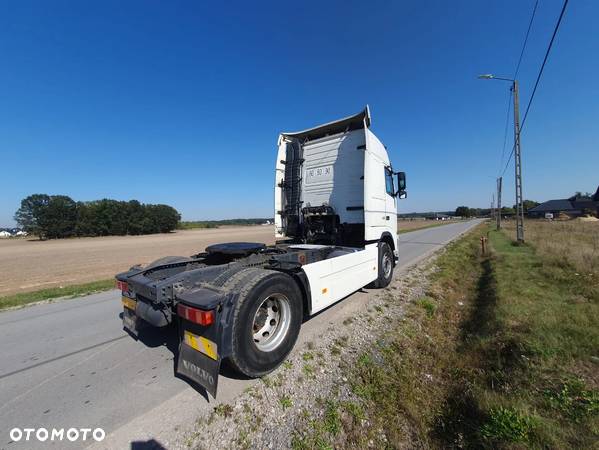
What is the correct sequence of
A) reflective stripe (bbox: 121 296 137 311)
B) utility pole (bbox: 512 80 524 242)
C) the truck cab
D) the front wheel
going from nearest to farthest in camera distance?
reflective stripe (bbox: 121 296 137 311) < the truck cab < the front wheel < utility pole (bbox: 512 80 524 242)

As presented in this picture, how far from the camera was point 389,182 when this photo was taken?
A: 6738 mm

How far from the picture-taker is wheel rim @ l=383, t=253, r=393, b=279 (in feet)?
20.9

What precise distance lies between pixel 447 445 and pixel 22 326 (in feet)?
22.0

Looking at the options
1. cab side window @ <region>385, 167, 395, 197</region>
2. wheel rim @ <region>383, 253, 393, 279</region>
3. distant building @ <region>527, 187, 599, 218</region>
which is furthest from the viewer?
distant building @ <region>527, 187, 599, 218</region>

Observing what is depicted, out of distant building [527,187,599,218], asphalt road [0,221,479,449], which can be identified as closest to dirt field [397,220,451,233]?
asphalt road [0,221,479,449]

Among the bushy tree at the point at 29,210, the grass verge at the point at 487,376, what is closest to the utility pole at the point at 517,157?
the grass verge at the point at 487,376

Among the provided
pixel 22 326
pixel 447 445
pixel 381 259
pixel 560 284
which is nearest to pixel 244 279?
pixel 447 445

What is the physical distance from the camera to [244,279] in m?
2.85

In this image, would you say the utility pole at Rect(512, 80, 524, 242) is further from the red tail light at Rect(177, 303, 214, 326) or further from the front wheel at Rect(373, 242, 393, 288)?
the red tail light at Rect(177, 303, 214, 326)

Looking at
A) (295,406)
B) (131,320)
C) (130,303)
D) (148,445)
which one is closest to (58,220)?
(131,320)

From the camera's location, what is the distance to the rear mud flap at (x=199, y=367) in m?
2.43

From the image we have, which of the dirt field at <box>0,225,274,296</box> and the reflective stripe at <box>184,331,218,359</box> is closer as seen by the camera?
the reflective stripe at <box>184,331,218,359</box>

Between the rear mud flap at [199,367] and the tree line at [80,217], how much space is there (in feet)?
247

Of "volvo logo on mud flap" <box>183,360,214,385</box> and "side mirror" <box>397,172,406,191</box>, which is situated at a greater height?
"side mirror" <box>397,172,406,191</box>
